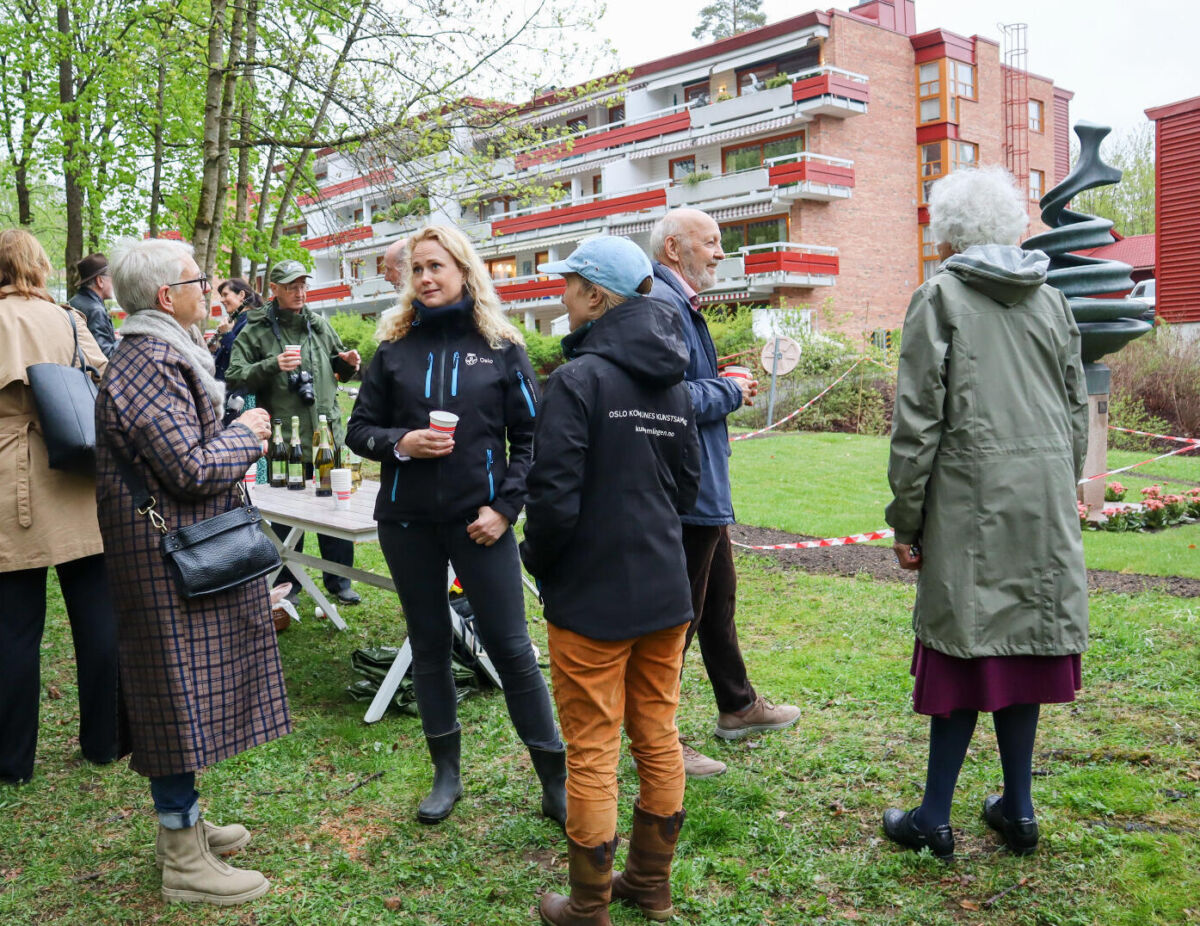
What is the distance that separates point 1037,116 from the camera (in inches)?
1730

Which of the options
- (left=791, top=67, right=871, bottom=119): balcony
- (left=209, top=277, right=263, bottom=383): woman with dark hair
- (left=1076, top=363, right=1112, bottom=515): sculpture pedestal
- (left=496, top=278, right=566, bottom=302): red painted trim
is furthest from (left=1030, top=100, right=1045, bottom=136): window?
(left=209, top=277, right=263, bottom=383): woman with dark hair

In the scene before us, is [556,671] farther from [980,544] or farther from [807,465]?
[807,465]

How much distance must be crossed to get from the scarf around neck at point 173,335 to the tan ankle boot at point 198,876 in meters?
1.41

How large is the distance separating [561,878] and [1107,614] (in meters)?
4.03

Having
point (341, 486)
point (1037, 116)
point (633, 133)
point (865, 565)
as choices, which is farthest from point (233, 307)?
point (1037, 116)

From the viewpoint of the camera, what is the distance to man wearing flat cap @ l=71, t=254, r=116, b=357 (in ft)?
19.1

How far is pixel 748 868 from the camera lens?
3277 mm

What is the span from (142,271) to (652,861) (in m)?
2.49

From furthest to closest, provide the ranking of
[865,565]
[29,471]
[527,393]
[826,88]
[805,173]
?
[805,173] → [826,88] → [865,565] → [29,471] → [527,393]

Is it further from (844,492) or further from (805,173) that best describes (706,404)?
(805,173)

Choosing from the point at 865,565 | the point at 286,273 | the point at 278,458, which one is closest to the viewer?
the point at 286,273

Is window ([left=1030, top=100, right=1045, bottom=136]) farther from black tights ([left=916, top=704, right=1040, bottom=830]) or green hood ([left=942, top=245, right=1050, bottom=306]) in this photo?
black tights ([left=916, top=704, right=1040, bottom=830])

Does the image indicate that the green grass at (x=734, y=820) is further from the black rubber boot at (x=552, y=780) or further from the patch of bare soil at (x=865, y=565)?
the patch of bare soil at (x=865, y=565)

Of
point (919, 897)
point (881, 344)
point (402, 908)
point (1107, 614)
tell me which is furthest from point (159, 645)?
point (881, 344)
